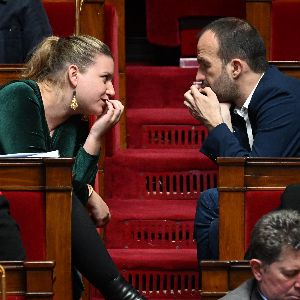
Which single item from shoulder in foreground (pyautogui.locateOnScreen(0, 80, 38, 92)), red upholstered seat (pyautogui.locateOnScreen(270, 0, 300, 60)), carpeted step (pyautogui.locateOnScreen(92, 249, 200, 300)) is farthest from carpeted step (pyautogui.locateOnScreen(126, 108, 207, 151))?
shoulder in foreground (pyautogui.locateOnScreen(0, 80, 38, 92))

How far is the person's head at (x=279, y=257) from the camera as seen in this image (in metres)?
0.78

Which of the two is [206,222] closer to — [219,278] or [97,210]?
[97,210]

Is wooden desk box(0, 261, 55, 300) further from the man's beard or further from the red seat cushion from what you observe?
the man's beard

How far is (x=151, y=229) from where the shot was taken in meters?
1.22

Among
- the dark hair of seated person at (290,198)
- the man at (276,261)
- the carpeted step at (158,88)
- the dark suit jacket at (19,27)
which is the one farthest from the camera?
the carpeted step at (158,88)

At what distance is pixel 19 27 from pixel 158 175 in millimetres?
229

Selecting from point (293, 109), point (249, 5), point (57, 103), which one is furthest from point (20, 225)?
point (249, 5)

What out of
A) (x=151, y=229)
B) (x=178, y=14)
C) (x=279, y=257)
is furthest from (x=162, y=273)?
(x=178, y=14)

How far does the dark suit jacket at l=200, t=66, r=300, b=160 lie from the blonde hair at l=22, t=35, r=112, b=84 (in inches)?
5.1

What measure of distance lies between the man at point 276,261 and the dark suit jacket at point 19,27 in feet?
1.94

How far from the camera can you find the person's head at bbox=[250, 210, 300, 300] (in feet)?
2.55

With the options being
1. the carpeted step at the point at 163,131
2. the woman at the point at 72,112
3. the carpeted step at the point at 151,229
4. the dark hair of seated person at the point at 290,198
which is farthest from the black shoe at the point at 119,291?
the carpeted step at the point at 163,131

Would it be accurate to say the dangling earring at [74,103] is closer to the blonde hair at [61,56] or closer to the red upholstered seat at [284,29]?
the blonde hair at [61,56]

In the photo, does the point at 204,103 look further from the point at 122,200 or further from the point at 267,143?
the point at 122,200
